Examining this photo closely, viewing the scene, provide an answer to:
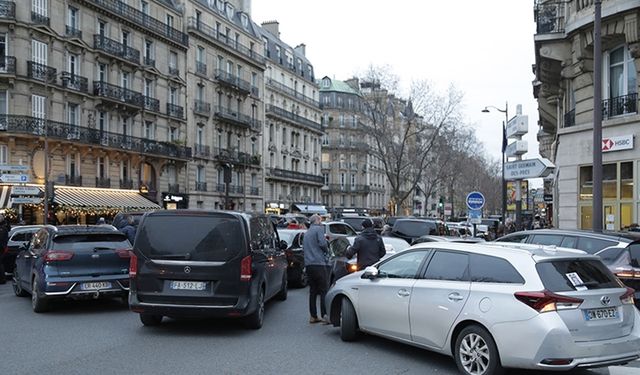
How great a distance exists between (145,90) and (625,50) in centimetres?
3587

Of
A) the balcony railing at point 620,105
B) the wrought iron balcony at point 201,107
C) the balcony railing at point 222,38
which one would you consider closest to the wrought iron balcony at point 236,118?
the wrought iron balcony at point 201,107

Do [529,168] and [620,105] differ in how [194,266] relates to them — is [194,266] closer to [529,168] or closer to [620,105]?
[529,168]

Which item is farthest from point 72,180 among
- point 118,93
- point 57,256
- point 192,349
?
point 192,349

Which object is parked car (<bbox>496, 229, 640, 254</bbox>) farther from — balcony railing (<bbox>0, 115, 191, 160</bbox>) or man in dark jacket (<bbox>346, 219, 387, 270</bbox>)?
balcony railing (<bbox>0, 115, 191, 160</bbox>)

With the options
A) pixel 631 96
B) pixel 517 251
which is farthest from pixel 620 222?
pixel 517 251

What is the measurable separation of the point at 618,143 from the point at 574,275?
14.4 metres

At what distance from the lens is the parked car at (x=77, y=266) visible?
10.6m

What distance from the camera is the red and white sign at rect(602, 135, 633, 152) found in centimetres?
1869

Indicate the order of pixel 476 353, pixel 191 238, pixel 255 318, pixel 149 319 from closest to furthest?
pixel 476 353, pixel 191 238, pixel 255 318, pixel 149 319

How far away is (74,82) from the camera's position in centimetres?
3897

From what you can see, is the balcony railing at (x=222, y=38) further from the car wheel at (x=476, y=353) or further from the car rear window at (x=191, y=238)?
the car wheel at (x=476, y=353)

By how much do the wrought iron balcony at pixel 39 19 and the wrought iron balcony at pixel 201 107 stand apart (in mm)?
17415

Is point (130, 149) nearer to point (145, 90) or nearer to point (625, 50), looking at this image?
point (145, 90)

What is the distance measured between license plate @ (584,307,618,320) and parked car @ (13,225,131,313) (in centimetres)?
792
